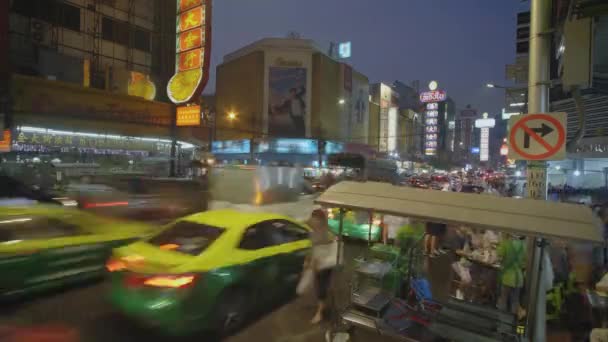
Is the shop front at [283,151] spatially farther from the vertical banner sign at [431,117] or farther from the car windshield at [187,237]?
the vertical banner sign at [431,117]

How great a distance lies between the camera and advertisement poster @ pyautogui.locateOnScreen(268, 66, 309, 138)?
41.9m

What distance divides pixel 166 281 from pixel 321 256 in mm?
2197

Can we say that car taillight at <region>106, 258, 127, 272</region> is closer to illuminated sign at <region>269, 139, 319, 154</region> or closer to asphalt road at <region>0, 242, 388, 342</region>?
asphalt road at <region>0, 242, 388, 342</region>

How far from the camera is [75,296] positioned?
19.5 ft

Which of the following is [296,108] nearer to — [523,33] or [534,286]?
[523,33]

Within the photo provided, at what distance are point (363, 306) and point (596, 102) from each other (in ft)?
40.7

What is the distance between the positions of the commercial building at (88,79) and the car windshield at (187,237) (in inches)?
666

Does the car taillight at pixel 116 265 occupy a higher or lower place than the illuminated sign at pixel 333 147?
lower

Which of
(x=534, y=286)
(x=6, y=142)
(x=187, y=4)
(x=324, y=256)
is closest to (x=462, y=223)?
(x=534, y=286)

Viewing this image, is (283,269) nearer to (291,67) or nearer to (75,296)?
(75,296)

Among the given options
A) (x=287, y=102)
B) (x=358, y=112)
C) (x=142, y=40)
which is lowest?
(x=287, y=102)

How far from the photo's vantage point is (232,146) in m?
42.7

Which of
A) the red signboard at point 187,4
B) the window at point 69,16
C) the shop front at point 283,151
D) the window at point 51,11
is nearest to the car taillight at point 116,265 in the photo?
the red signboard at point 187,4

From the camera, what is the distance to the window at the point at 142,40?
100ft
